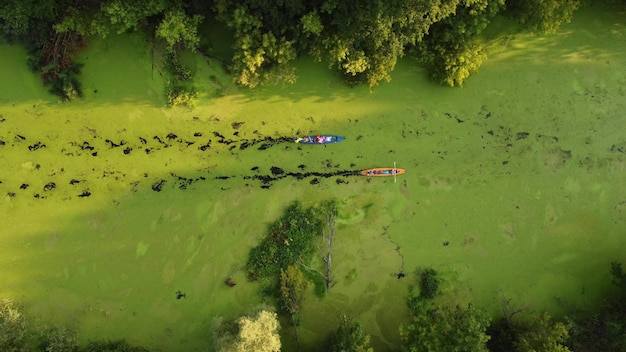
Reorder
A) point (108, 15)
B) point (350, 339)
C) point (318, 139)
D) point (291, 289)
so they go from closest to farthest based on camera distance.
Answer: point (350, 339) → point (108, 15) → point (291, 289) → point (318, 139)

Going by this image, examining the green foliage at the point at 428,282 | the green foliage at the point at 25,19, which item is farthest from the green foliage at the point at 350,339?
the green foliage at the point at 25,19

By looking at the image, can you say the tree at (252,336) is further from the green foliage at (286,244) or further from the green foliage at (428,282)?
the green foliage at (428,282)

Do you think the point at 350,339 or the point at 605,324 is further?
the point at 605,324

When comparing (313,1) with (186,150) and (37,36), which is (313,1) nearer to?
(186,150)

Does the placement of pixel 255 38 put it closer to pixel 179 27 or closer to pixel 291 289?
pixel 179 27

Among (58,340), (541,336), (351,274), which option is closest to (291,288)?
(351,274)

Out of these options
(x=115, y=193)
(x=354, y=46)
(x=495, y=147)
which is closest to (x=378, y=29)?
(x=354, y=46)
